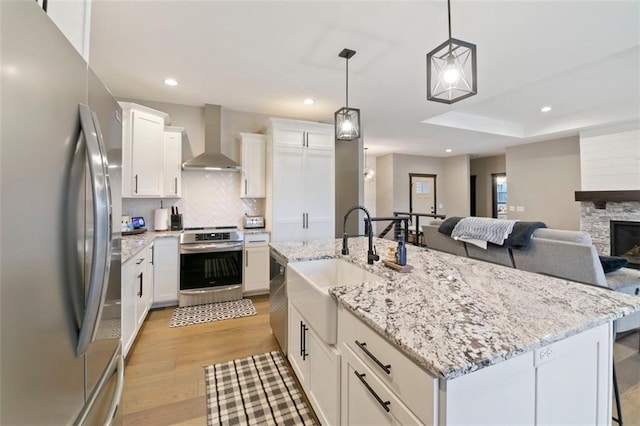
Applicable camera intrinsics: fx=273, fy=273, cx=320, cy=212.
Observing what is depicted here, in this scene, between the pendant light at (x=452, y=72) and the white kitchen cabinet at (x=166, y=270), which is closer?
the pendant light at (x=452, y=72)

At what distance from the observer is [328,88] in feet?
11.0

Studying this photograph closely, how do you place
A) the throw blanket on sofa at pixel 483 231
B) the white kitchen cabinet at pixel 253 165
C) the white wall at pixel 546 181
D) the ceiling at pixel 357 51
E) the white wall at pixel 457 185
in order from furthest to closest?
the white wall at pixel 457 185, the white wall at pixel 546 181, the white kitchen cabinet at pixel 253 165, the throw blanket on sofa at pixel 483 231, the ceiling at pixel 357 51

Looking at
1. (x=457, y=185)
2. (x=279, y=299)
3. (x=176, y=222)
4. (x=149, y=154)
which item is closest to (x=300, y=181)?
(x=176, y=222)

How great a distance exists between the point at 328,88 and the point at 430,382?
3266 millimetres

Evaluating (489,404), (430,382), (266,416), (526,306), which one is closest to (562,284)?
(526,306)

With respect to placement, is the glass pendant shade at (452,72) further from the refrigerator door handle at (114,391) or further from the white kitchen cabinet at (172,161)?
the white kitchen cabinet at (172,161)

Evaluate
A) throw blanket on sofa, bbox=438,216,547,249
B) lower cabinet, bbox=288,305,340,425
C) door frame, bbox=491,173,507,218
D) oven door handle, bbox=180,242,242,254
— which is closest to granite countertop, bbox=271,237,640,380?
lower cabinet, bbox=288,305,340,425

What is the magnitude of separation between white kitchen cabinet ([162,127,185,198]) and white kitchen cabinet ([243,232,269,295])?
1152 millimetres

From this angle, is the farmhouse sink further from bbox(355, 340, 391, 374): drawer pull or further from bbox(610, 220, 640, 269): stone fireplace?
bbox(610, 220, 640, 269): stone fireplace

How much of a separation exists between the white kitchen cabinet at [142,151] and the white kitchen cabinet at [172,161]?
72mm

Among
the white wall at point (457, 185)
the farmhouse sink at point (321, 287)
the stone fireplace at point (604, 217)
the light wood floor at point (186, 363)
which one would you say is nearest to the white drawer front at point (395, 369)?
the farmhouse sink at point (321, 287)

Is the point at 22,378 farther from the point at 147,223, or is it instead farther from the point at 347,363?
the point at 147,223

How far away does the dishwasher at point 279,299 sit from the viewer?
85.6 inches

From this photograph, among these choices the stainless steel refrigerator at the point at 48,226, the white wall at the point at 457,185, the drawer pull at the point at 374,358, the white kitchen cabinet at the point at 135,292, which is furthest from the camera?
the white wall at the point at 457,185
